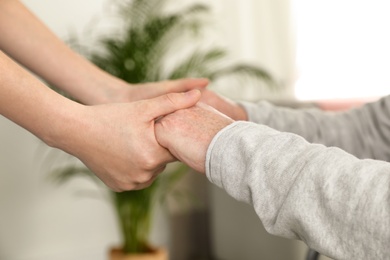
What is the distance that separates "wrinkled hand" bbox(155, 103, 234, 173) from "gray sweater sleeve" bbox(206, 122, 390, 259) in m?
0.06

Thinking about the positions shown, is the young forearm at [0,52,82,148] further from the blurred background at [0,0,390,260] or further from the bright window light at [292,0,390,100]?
the bright window light at [292,0,390,100]

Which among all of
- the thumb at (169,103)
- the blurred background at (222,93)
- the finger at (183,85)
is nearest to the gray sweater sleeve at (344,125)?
the finger at (183,85)

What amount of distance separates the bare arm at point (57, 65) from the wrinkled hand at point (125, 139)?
298mm

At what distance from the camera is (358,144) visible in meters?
1.47

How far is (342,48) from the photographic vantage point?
10.4ft

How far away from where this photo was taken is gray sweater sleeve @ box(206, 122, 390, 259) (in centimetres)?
81

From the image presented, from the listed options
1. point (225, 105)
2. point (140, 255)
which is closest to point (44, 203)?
point (140, 255)

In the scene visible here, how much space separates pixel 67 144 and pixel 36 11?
5.51 feet

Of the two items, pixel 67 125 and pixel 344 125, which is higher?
pixel 67 125

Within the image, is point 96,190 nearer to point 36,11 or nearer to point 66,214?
point 66,214

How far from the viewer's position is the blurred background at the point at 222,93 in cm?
274

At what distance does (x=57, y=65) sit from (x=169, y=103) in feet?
1.37

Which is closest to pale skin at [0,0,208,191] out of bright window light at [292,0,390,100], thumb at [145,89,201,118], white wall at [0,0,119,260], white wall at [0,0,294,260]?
thumb at [145,89,201,118]

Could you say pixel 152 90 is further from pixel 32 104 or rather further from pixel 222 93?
pixel 222 93
